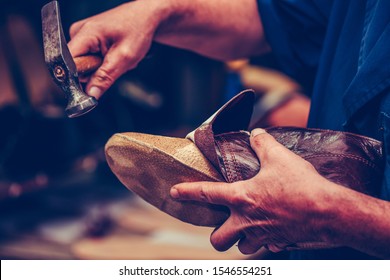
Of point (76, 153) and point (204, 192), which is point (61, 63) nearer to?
point (204, 192)

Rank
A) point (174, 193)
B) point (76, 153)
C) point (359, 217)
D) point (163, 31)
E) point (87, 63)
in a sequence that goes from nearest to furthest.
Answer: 1. point (359, 217)
2. point (174, 193)
3. point (87, 63)
4. point (163, 31)
5. point (76, 153)

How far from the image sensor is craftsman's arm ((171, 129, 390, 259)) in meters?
0.71

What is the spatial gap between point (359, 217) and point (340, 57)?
40cm

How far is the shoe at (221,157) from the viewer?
0.77 m

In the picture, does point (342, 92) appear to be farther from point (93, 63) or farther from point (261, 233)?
point (93, 63)

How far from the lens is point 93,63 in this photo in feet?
3.05

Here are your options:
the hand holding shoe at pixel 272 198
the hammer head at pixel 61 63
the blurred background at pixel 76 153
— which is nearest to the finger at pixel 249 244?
the hand holding shoe at pixel 272 198

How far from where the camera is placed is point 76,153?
256 centimetres

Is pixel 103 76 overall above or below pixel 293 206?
above

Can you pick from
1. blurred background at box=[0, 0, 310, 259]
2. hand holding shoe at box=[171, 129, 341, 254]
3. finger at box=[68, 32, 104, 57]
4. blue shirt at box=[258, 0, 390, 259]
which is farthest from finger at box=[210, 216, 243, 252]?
blurred background at box=[0, 0, 310, 259]

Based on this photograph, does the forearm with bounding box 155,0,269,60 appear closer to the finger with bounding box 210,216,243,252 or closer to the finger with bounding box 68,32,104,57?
the finger with bounding box 68,32,104,57

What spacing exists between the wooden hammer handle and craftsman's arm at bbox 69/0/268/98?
0.01 meters

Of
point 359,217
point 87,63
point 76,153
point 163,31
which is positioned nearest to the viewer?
point 359,217

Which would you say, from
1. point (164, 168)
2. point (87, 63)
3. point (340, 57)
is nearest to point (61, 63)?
point (87, 63)
